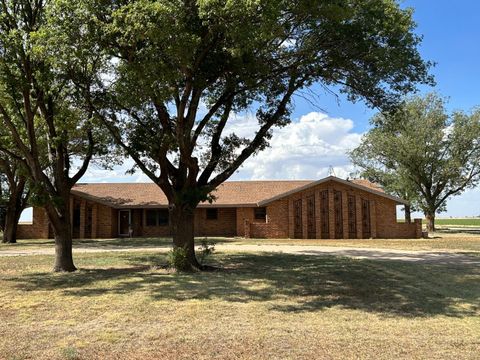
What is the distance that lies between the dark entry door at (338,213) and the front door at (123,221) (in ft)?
49.0

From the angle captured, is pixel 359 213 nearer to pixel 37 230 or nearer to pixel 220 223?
pixel 220 223

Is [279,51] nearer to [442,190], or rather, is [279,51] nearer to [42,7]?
[42,7]

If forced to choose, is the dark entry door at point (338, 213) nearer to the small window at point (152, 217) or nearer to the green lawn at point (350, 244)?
the green lawn at point (350, 244)

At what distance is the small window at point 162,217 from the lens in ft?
117

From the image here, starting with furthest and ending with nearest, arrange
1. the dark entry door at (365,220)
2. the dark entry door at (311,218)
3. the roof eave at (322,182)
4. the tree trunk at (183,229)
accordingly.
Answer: the dark entry door at (311,218), the dark entry door at (365,220), the roof eave at (322,182), the tree trunk at (183,229)

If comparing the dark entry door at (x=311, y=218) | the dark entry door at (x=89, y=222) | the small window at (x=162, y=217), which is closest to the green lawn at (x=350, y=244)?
the dark entry door at (x=311, y=218)

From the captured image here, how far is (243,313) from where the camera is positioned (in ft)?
28.5

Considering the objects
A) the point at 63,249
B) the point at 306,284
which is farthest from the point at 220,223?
the point at 306,284

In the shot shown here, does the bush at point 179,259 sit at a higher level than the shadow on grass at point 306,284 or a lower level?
higher

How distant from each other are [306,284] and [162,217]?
2474 cm

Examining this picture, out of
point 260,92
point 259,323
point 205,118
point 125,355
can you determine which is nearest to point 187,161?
point 205,118

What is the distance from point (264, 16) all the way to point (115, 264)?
10591mm

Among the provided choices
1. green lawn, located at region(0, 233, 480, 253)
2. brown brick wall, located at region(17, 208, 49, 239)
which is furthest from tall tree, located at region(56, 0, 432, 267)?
brown brick wall, located at region(17, 208, 49, 239)

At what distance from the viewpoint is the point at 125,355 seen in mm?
6246
